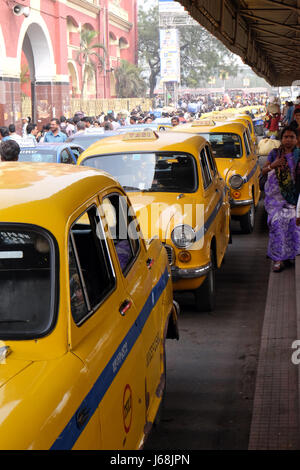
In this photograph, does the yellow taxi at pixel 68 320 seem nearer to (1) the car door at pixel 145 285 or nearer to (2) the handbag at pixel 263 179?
(1) the car door at pixel 145 285

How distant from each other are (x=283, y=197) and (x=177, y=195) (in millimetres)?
1715

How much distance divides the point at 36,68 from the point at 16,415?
121 ft

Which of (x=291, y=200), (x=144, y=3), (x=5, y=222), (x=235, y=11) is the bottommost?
(x=291, y=200)

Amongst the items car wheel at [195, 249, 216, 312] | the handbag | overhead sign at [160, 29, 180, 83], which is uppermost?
overhead sign at [160, 29, 180, 83]


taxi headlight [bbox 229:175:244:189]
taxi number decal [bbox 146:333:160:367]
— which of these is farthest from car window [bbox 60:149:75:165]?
taxi number decal [bbox 146:333:160:367]

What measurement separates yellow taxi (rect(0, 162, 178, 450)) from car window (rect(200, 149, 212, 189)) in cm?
388

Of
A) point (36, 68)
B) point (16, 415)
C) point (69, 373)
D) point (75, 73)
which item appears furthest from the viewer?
point (75, 73)

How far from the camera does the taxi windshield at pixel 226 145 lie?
12547 mm

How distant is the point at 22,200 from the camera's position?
10.9ft

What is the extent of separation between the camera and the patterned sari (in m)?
8.61

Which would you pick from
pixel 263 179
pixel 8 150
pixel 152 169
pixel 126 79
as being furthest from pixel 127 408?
pixel 126 79

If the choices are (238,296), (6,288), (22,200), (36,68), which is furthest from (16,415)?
(36,68)

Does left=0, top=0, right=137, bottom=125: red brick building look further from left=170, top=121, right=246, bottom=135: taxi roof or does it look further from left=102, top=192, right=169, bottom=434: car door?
left=102, top=192, right=169, bottom=434: car door

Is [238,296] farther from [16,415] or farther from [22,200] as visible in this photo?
[16,415]
